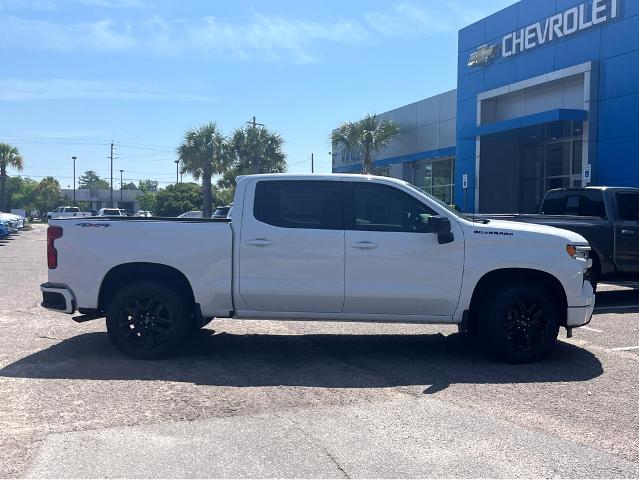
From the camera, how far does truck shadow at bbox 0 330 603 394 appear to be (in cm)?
634

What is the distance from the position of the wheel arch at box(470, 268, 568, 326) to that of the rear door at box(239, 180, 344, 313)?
1497mm

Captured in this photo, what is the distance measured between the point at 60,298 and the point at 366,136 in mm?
29635

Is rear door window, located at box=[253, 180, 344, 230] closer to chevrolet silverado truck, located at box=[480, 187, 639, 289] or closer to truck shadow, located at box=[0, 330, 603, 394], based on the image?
truck shadow, located at box=[0, 330, 603, 394]

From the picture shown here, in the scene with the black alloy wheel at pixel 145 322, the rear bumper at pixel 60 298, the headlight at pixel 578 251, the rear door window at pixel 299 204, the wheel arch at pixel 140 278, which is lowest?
the black alloy wheel at pixel 145 322

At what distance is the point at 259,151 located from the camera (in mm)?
44688

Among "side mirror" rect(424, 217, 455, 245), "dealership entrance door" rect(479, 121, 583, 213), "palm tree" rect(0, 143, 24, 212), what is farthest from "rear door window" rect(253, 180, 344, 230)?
Result: "palm tree" rect(0, 143, 24, 212)

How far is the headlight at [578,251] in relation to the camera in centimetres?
688

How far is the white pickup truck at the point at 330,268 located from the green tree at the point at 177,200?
5092cm

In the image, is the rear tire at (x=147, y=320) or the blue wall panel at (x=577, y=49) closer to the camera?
the rear tire at (x=147, y=320)

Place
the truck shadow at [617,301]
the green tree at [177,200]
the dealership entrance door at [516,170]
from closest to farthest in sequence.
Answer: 1. the truck shadow at [617,301]
2. the dealership entrance door at [516,170]
3. the green tree at [177,200]

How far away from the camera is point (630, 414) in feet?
17.4

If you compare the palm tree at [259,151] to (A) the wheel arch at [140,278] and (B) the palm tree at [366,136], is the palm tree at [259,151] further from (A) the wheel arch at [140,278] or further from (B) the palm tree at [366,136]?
(A) the wheel arch at [140,278]

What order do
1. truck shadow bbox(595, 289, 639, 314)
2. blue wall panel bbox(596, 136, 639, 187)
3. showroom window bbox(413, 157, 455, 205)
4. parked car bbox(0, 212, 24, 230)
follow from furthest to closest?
showroom window bbox(413, 157, 455, 205) → parked car bbox(0, 212, 24, 230) → blue wall panel bbox(596, 136, 639, 187) → truck shadow bbox(595, 289, 639, 314)

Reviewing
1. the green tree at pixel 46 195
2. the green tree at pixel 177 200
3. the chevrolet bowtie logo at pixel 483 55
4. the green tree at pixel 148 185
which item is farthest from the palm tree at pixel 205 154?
the green tree at pixel 148 185
